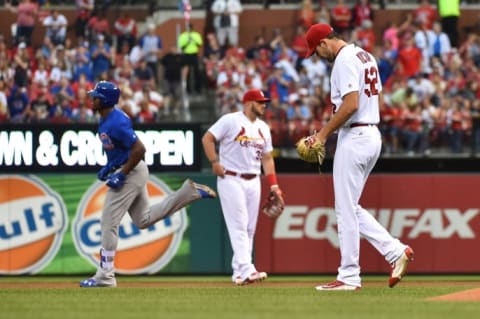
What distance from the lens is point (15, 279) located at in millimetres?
14891

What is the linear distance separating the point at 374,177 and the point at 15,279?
436 cm

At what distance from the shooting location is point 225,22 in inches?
1000

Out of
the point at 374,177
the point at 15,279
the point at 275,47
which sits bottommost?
the point at 15,279

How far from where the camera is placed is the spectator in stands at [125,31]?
25016 mm

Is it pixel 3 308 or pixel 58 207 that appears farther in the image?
pixel 58 207

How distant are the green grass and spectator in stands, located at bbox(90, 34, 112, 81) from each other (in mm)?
11017

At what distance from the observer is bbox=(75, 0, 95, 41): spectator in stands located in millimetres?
25358

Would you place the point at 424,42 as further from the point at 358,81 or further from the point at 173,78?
the point at 358,81

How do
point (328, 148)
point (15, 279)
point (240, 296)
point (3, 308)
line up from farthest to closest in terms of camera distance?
point (328, 148) → point (15, 279) → point (240, 296) → point (3, 308)

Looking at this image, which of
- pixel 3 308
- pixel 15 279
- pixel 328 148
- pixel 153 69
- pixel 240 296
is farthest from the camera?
pixel 153 69

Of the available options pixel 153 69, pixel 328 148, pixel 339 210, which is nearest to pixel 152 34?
pixel 153 69

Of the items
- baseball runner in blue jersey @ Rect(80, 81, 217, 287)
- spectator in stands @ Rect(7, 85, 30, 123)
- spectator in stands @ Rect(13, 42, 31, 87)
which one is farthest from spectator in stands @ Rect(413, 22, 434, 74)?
baseball runner in blue jersey @ Rect(80, 81, 217, 287)

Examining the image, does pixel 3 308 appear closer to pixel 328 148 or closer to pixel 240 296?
pixel 240 296

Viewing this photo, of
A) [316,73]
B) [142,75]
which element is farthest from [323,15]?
[142,75]
